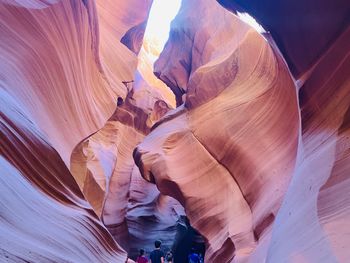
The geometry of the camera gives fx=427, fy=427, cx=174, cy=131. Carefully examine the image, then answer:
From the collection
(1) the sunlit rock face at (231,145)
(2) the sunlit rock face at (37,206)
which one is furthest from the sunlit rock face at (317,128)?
(1) the sunlit rock face at (231,145)

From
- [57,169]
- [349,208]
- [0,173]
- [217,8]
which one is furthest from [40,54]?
[217,8]

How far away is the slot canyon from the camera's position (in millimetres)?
3475

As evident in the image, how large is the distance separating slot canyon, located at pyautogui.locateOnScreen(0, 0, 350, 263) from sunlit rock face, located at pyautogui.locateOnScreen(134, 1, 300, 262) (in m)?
0.03

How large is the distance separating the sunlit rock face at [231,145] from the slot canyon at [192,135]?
3 centimetres

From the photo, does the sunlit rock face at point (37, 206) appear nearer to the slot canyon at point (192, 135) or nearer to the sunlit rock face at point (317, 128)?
the slot canyon at point (192, 135)

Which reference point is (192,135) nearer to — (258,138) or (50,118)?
(258,138)

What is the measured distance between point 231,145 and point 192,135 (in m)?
1.51

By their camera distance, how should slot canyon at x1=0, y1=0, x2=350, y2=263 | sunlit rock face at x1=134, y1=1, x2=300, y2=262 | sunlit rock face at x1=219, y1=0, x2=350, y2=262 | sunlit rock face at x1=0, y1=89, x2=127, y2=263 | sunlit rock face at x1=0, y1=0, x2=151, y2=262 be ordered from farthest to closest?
1. sunlit rock face at x1=134, y1=1, x2=300, y2=262
2. slot canyon at x1=0, y1=0, x2=350, y2=263
3. sunlit rock face at x1=0, y1=0, x2=151, y2=262
4. sunlit rock face at x1=219, y1=0, x2=350, y2=262
5. sunlit rock face at x1=0, y1=89, x2=127, y2=263

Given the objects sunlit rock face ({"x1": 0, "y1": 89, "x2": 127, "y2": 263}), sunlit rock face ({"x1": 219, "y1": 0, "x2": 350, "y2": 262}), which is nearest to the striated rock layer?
sunlit rock face ({"x1": 219, "y1": 0, "x2": 350, "y2": 262})

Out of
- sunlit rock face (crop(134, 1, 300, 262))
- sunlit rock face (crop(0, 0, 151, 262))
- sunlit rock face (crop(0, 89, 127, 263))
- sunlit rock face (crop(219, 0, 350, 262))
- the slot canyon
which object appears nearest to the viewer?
sunlit rock face (crop(0, 89, 127, 263))

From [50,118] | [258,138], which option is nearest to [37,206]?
[50,118]

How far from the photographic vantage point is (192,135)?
9.51m

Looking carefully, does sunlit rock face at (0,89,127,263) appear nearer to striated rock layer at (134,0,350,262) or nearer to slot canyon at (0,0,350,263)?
slot canyon at (0,0,350,263)

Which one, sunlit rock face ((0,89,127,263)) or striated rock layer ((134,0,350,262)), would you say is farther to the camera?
striated rock layer ((134,0,350,262))
